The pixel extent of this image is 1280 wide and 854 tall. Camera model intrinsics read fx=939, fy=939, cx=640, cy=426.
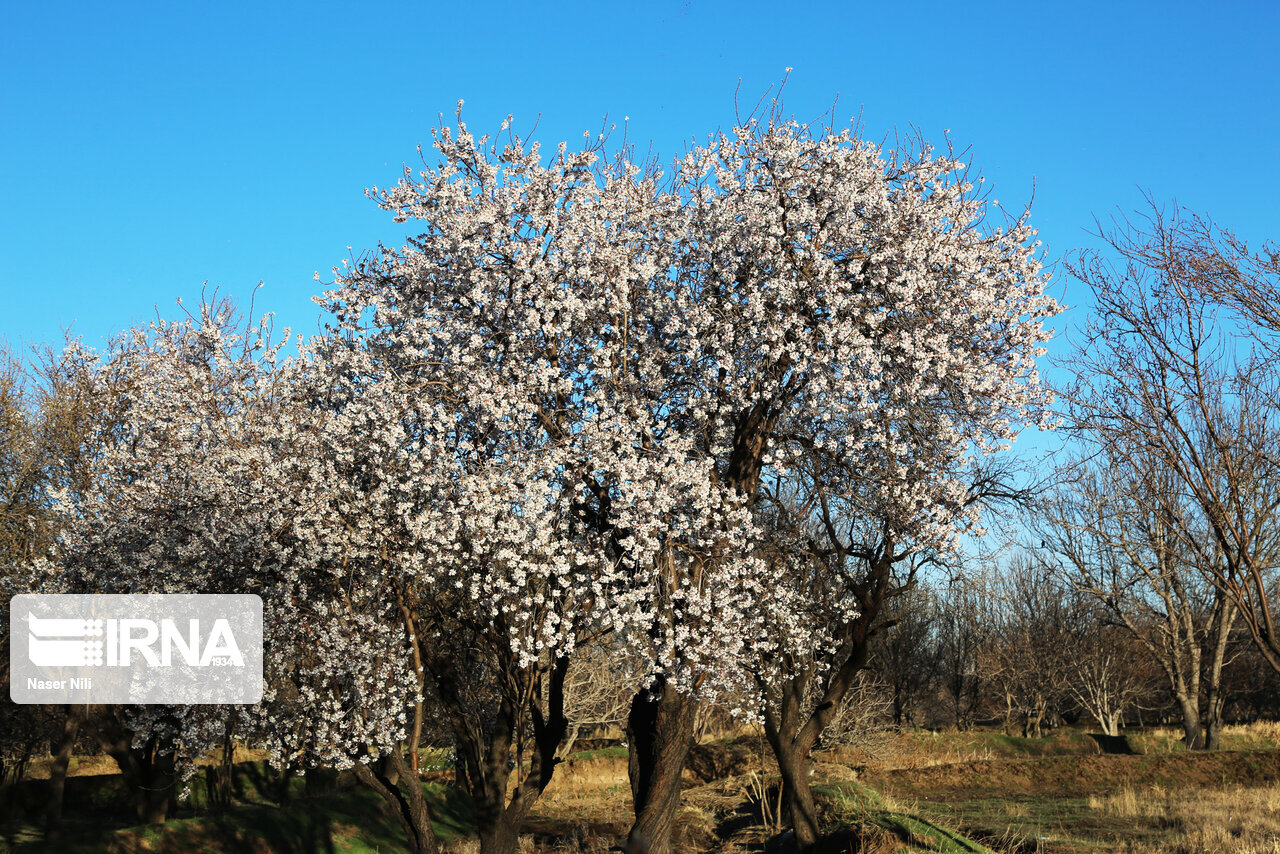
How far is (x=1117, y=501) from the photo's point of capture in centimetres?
3294

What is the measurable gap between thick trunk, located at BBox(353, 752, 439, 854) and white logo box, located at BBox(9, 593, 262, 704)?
2.21 metres

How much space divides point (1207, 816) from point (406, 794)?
1430 cm

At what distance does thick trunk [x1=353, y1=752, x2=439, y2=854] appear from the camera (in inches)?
562

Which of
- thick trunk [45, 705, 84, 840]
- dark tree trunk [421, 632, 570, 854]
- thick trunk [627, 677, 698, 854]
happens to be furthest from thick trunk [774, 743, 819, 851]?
thick trunk [45, 705, 84, 840]

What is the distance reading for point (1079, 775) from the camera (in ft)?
96.0

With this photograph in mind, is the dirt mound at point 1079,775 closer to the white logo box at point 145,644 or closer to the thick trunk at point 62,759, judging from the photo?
the white logo box at point 145,644

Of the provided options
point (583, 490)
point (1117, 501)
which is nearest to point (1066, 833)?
point (583, 490)

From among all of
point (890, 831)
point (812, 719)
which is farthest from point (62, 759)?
point (890, 831)

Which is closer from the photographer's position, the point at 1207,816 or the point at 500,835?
the point at 500,835

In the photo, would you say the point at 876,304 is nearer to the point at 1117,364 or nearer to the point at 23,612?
the point at 1117,364

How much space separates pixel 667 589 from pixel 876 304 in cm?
505

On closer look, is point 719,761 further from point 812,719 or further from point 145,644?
point 145,644

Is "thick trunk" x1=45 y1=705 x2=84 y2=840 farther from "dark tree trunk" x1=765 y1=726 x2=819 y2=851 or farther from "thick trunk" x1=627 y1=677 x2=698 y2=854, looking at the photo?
"dark tree trunk" x1=765 y1=726 x2=819 y2=851

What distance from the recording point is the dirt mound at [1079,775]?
89.5 feet
